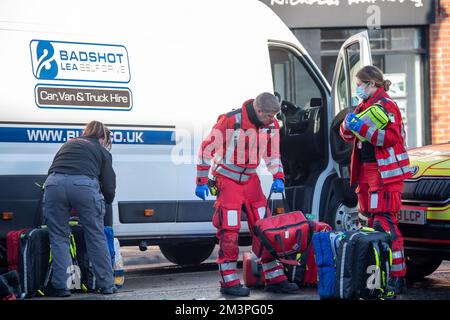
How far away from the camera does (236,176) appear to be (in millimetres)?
8562

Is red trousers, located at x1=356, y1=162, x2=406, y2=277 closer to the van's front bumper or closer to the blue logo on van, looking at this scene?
the van's front bumper

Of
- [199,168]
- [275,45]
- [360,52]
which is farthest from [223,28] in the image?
[199,168]

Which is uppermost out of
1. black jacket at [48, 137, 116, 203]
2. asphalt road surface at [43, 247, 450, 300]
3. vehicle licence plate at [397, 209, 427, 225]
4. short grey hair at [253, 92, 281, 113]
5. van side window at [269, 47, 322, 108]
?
van side window at [269, 47, 322, 108]

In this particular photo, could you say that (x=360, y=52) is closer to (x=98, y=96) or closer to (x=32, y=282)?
(x=98, y=96)

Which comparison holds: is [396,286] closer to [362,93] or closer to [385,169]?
[385,169]

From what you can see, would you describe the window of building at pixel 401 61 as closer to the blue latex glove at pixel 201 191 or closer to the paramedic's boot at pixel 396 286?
the blue latex glove at pixel 201 191

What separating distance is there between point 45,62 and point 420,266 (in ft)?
12.4

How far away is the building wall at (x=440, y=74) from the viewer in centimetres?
1645

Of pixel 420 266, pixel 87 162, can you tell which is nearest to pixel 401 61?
pixel 420 266

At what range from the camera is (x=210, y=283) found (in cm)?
945

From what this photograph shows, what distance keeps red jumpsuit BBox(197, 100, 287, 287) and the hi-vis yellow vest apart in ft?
2.88

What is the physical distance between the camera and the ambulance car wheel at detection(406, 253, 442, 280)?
359 inches

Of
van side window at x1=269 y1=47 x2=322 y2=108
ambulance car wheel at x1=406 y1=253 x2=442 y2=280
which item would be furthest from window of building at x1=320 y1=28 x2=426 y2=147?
ambulance car wheel at x1=406 y1=253 x2=442 y2=280

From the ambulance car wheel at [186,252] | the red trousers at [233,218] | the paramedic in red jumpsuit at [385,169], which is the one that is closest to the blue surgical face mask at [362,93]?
the paramedic in red jumpsuit at [385,169]
